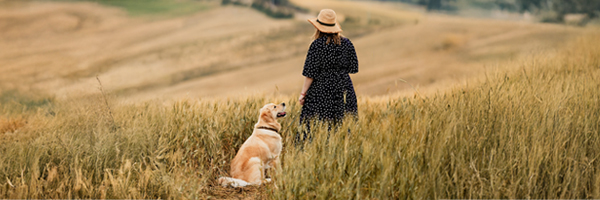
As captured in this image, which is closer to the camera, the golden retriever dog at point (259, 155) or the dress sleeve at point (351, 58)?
the golden retriever dog at point (259, 155)

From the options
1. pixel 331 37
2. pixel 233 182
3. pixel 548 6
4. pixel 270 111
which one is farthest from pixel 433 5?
pixel 233 182

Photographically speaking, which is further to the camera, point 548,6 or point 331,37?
point 548,6

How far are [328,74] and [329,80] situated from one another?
7 centimetres

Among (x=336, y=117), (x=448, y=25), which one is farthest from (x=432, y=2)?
(x=336, y=117)

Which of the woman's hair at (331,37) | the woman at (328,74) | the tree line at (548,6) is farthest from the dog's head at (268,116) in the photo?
the tree line at (548,6)

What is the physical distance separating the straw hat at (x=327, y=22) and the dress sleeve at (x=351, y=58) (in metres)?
0.26

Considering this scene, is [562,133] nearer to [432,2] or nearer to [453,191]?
[453,191]

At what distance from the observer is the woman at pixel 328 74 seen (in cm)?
509

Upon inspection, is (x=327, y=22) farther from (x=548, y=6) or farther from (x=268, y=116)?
(x=548, y=6)

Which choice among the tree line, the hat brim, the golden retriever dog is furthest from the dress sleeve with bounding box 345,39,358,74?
the tree line

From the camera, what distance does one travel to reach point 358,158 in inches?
165

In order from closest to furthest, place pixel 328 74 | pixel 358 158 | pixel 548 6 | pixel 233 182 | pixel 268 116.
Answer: pixel 358 158 → pixel 233 182 → pixel 268 116 → pixel 328 74 → pixel 548 6

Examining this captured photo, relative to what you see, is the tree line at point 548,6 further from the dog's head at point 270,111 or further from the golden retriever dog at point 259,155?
the golden retriever dog at point 259,155

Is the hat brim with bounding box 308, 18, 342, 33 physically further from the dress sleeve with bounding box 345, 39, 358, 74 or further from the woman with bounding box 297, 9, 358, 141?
the dress sleeve with bounding box 345, 39, 358, 74
